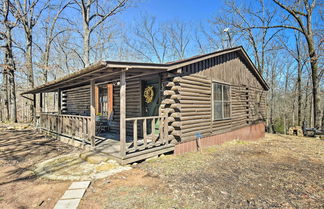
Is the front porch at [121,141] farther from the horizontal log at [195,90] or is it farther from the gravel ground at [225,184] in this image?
the horizontal log at [195,90]

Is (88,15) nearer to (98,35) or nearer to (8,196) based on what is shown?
(98,35)

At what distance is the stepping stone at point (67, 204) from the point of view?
8.90 ft

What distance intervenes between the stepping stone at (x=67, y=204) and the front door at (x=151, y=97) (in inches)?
165

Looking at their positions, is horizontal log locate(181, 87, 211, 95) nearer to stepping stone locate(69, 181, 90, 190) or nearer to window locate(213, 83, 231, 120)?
window locate(213, 83, 231, 120)

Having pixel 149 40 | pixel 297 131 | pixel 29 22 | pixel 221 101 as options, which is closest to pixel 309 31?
pixel 297 131

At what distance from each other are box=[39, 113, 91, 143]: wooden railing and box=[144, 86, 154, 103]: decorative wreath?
2.24 metres

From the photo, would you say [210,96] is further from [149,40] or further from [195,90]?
[149,40]

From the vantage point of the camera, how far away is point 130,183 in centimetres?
361

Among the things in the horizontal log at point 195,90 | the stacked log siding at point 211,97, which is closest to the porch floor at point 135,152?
the stacked log siding at point 211,97

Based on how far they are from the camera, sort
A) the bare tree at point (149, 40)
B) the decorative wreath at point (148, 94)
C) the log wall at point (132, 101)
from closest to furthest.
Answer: the decorative wreath at point (148, 94) < the log wall at point (132, 101) < the bare tree at point (149, 40)

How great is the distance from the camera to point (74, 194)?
10.1 ft

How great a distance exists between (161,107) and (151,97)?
69cm

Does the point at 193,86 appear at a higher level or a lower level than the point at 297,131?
higher

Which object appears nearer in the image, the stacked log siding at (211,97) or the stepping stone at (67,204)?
the stepping stone at (67,204)
